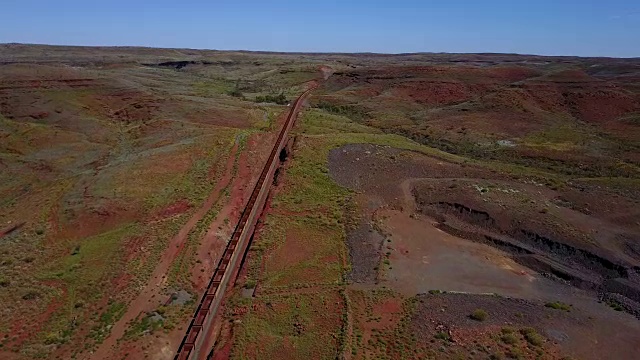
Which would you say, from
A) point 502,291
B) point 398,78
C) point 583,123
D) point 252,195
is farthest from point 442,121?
point 502,291

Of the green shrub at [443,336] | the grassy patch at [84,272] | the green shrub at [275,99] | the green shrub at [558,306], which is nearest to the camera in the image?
the green shrub at [443,336]

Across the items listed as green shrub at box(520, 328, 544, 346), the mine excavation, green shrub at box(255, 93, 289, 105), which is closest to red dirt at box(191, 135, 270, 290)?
the mine excavation

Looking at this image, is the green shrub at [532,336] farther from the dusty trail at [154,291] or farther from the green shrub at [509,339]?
the dusty trail at [154,291]

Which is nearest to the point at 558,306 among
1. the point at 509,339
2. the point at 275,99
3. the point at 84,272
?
the point at 509,339

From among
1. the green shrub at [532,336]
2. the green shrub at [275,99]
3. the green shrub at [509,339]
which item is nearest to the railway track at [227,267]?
the green shrub at [509,339]

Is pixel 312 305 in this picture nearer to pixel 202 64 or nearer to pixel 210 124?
pixel 210 124

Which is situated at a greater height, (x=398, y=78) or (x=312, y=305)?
(x=398, y=78)

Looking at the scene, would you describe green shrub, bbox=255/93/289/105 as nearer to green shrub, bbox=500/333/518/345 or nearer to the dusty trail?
the dusty trail
